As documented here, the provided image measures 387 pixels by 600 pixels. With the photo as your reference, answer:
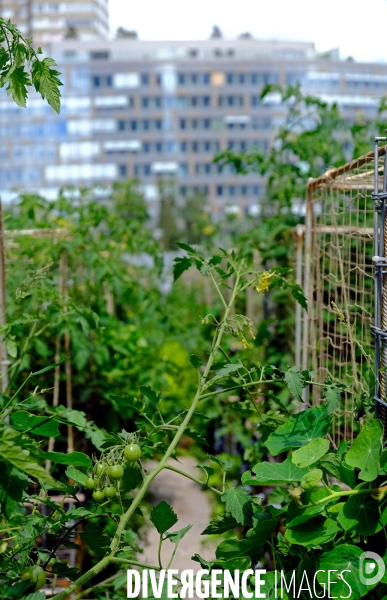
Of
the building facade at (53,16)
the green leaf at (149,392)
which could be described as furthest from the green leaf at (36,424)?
the building facade at (53,16)

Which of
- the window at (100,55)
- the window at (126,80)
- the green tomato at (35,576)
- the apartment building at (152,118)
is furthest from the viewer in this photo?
the window at (100,55)

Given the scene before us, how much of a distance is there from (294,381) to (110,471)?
0.36 m

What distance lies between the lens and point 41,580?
1.17m

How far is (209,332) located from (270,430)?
360cm

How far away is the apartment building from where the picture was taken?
45.2 m

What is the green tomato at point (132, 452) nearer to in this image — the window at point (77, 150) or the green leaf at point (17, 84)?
the green leaf at point (17, 84)

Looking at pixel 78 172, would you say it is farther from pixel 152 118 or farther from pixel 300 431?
pixel 300 431

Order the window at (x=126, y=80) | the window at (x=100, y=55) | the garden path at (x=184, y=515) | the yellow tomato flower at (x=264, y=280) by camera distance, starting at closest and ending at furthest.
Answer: the yellow tomato flower at (x=264, y=280)
the garden path at (x=184, y=515)
the window at (x=126, y=80)
the window at (x=100, y=55)

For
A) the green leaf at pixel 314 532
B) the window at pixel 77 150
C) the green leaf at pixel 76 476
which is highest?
the window at pixel 77 150

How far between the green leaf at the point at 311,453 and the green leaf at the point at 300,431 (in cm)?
8

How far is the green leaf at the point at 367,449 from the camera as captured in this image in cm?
120

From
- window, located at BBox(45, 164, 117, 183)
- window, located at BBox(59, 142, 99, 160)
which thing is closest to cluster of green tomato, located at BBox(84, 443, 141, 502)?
window, located at BBox(45, 164, 117, 183)

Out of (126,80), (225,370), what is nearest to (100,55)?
(126,80)

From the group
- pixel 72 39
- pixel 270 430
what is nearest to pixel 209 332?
pixel 270 430
